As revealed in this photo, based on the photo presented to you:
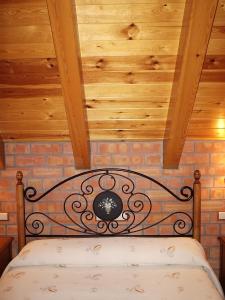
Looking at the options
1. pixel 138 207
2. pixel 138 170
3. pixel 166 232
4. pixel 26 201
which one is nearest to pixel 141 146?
pixel 138 170

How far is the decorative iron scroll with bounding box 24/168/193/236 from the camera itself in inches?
111

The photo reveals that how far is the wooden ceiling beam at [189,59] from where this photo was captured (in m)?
1.46

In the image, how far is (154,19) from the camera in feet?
5.49

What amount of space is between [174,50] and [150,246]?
146 cm

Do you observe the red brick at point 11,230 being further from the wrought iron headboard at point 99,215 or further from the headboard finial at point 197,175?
the headboard finial at point 197,175

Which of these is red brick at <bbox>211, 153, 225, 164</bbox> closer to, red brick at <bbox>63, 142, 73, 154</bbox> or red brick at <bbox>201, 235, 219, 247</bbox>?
red brick at <bbox>201, 235, 219, 247</bbox>

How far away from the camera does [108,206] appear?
2760 mm

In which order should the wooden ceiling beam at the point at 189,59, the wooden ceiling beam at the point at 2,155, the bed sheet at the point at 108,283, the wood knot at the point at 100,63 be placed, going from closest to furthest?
the wooden ceiling beam at the point at 189,59 < the bed sheet at the point at 108,283 < the wood knot at the point at 100,63 < the wooden ceiling beam at the point at 2,155

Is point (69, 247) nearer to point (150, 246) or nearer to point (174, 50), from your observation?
point (150, 246)

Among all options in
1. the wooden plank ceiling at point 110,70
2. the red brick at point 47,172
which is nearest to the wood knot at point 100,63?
the wooden plank ceiling at point 110,70

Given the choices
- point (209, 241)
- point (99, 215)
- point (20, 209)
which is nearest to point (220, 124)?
point (209, 241)

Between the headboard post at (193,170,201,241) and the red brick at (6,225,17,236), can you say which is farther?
the red brick at (6,225,17,236)

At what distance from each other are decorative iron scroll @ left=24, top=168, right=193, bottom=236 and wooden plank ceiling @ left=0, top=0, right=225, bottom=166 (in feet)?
1.48

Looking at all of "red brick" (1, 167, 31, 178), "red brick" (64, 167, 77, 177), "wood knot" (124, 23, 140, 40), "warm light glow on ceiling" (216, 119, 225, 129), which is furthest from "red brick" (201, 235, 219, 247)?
"wood knot" (124, 23, 140, 40)
